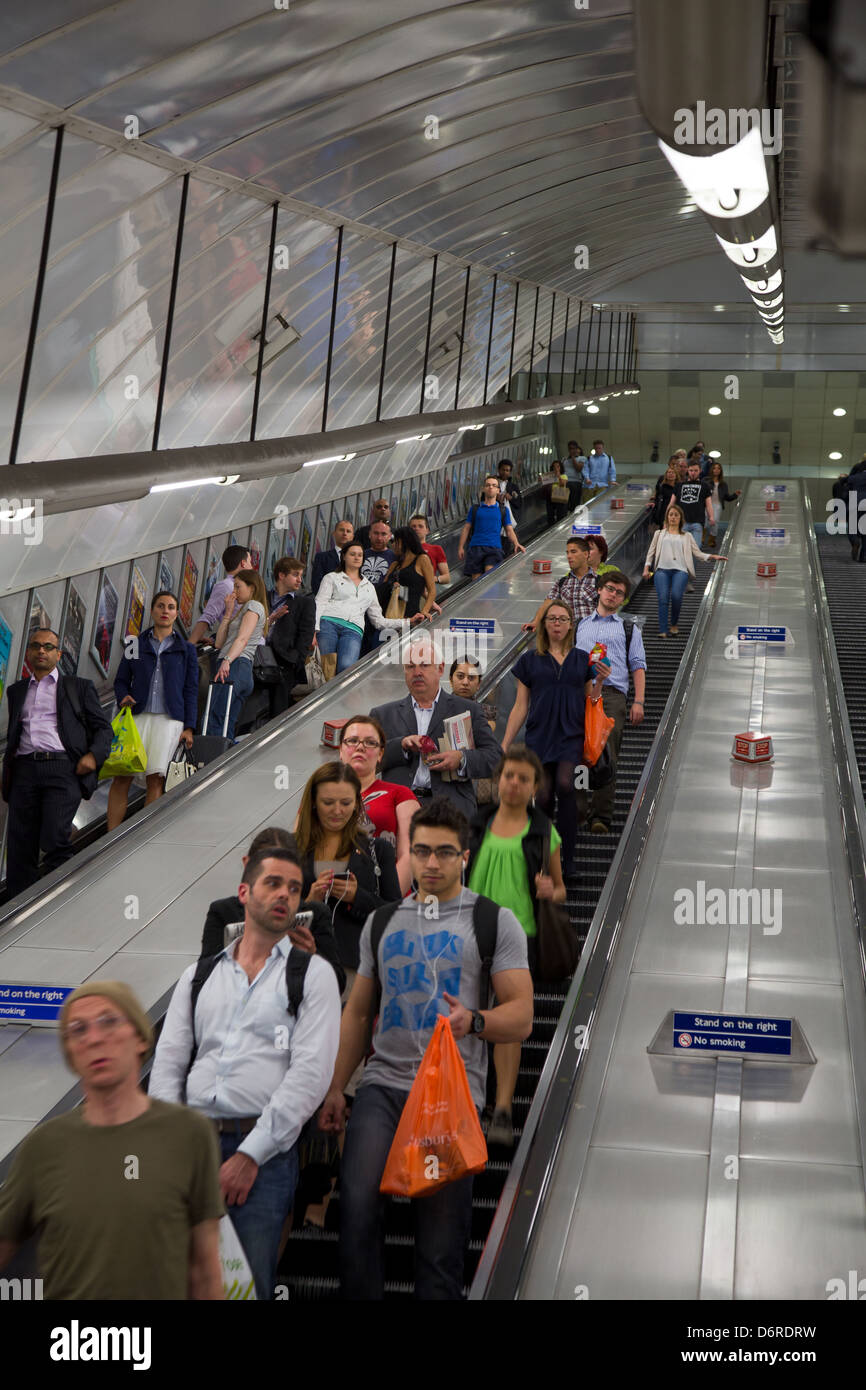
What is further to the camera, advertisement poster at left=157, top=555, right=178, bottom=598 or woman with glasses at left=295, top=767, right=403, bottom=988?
advertisement poster at left=157, top=555, right=178, bottom=598

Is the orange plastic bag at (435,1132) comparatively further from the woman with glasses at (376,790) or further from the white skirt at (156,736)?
the white skirt at (156,736)

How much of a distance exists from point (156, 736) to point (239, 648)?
177 cm

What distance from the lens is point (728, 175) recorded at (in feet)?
31.3

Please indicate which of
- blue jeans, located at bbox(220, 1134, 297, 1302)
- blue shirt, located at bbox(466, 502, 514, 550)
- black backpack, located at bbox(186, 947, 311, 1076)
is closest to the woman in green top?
black backpack, located at bbox(186, 947, 311, 1076)

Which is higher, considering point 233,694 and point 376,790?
point 233,694

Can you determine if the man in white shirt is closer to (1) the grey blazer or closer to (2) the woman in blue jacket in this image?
(1) the grey blazer

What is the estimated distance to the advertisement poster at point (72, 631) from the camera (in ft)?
53.8

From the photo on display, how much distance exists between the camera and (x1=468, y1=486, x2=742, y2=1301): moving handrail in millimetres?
4773

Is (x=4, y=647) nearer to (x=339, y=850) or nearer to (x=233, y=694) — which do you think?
(x=233, y=694)

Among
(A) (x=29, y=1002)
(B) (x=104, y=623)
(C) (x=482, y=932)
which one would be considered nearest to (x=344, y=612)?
(B) (x=104, y=623)

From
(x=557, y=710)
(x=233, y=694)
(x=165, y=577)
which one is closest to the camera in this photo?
(x=557, y=710)

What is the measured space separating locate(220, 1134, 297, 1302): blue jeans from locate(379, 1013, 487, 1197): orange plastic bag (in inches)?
13.6
